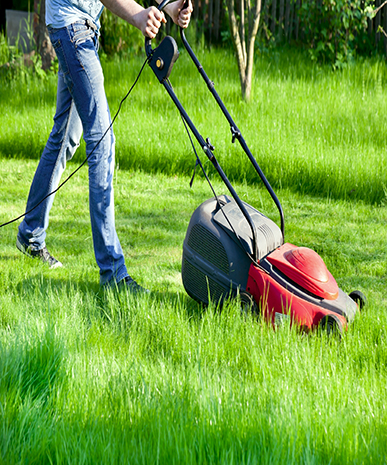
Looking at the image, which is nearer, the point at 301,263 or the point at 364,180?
the point at 301,263

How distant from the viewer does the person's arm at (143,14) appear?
8.45 feet

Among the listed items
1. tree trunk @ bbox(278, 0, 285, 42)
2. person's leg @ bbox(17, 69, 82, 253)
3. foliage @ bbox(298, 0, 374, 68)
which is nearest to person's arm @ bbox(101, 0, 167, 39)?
person's leg @ bbox(17, 69, 82, 253)

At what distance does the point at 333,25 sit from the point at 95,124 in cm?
541

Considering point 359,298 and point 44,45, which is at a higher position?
point 44,45

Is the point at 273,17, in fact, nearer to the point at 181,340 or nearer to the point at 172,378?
the point at 181,340

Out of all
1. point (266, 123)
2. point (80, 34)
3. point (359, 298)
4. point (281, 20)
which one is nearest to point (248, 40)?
point (266, 123)

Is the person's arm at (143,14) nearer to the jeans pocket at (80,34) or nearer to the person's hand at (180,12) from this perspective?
the person's hand at (180,12)

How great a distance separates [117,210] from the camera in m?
4.46

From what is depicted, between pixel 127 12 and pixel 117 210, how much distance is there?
2.00 metres

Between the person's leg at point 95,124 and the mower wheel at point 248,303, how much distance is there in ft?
2.43

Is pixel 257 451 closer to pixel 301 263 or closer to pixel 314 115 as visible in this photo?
pixel 301 263

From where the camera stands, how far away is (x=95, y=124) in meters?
2.92

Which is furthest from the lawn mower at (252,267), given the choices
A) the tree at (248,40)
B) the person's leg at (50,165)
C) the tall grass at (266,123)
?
the tree at (248,40)

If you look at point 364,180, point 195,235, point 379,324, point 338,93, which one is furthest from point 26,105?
point 379,324
